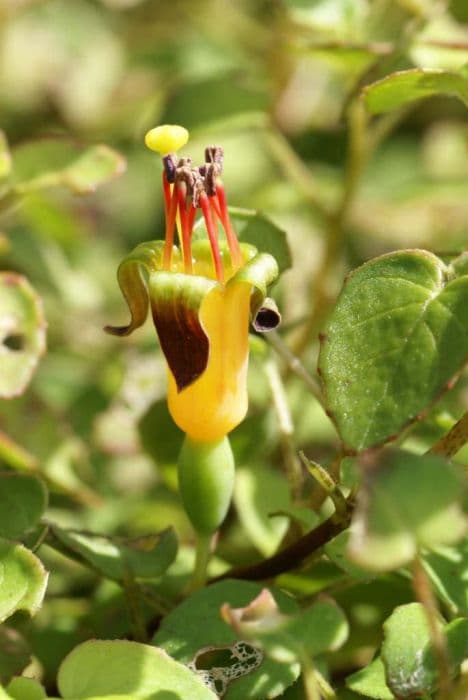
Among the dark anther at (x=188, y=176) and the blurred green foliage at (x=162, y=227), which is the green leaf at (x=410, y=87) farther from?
the dark anther at (x=188, y=176)

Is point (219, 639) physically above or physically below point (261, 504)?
above

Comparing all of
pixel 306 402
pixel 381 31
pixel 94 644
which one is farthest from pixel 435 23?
pixel 94 644

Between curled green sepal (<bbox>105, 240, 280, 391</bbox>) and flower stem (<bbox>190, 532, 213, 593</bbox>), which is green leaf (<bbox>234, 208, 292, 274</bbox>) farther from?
flower stem (<bbox>190, 532, 213, 593</bbox>)

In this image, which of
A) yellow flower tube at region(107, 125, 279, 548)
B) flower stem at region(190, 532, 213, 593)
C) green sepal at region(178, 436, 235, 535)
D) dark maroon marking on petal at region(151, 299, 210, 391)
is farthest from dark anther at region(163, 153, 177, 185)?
flower stem at region(190, 532, 213, 593)

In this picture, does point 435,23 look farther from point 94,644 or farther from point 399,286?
point 94,644

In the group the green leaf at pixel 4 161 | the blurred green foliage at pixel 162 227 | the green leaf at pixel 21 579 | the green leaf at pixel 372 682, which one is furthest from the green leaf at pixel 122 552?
the green leaf at pixel 4 161

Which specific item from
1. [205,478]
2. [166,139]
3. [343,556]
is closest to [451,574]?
[343,556]

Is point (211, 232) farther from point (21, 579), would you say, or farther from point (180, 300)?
point (21, 579)
